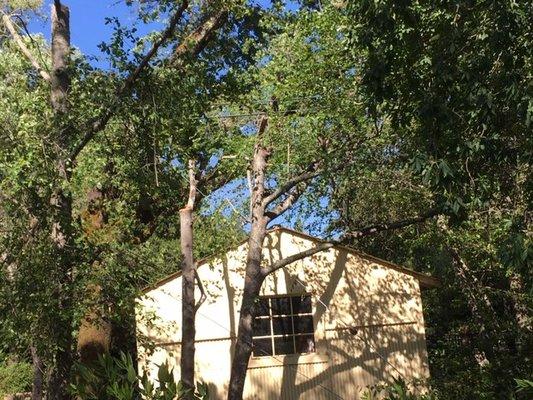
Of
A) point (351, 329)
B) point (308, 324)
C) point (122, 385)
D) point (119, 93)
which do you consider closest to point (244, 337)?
point (308, 324)

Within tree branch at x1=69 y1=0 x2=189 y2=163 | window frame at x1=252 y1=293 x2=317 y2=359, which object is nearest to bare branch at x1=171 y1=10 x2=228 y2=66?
tree branch at x1=69 y1=0 x2=189 y2=163

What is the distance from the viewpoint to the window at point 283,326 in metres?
14.1

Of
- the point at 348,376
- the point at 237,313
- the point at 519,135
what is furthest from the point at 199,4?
the point at 348,376

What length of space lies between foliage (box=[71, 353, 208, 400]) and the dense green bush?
12.0 m

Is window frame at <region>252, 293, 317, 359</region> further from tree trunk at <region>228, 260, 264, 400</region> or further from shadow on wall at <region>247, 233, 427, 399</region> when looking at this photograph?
tree trunk at <region>228, 260, 264, 400</region>

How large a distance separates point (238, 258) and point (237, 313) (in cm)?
121

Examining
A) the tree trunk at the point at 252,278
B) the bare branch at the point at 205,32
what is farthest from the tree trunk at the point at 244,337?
the bare branch at the point at 205,32

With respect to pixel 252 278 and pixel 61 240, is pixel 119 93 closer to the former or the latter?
pixel 61 240

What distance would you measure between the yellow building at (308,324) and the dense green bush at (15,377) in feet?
29.0

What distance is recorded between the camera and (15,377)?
20.2 metres

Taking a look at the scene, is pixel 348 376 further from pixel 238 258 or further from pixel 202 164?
pixel 202 164

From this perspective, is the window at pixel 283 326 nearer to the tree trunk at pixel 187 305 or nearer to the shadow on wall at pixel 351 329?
the shadow on wall at pixel 351 329

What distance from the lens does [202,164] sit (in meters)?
14.2

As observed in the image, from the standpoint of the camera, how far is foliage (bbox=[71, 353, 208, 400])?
8.27 m
